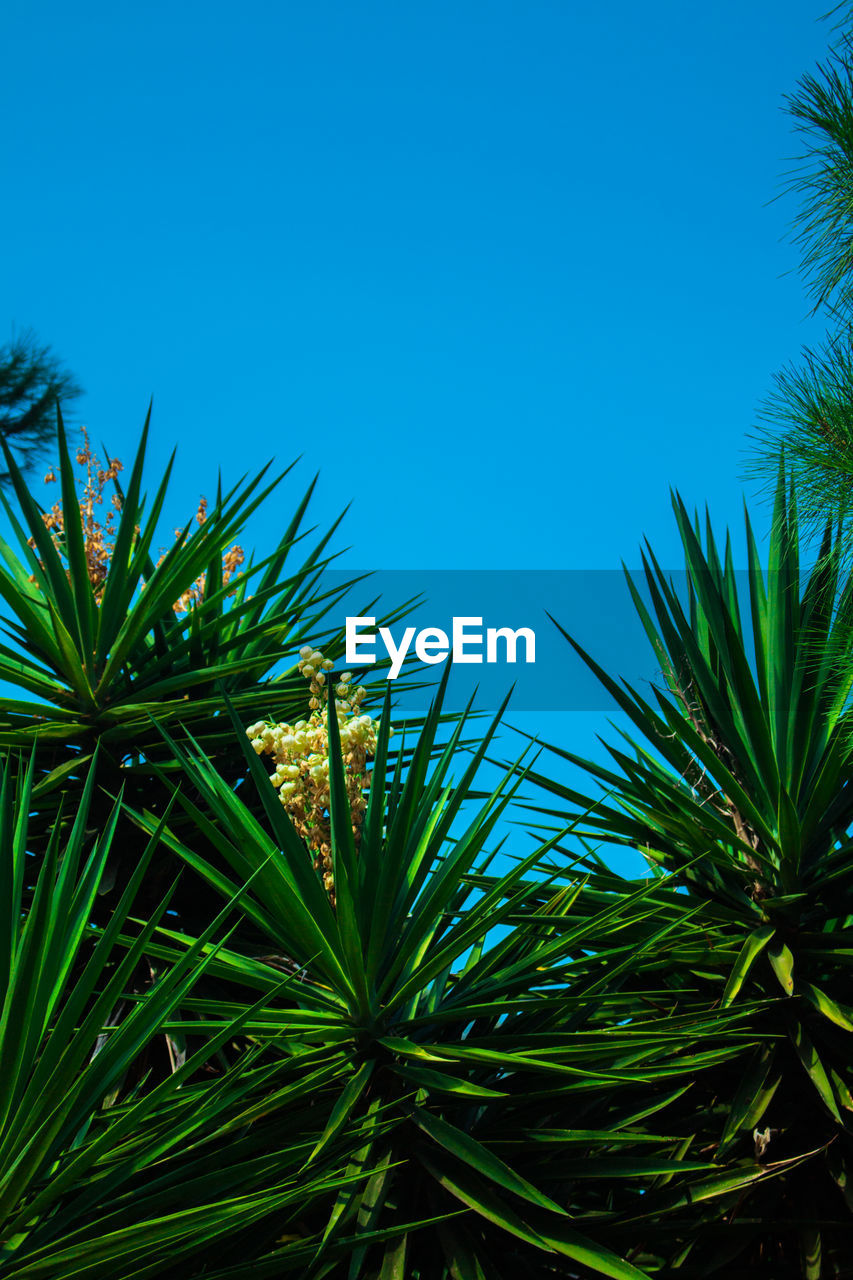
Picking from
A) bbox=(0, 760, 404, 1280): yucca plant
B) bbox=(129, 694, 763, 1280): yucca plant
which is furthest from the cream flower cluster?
bbox=(0, 760, 404, 1280): yucca plant

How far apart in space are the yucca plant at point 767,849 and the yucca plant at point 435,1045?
271 mm

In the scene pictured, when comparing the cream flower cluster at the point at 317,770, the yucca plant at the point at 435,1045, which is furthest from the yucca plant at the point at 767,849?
the cream flower cluster at the point at 317,770

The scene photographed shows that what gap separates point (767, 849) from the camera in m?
3.81

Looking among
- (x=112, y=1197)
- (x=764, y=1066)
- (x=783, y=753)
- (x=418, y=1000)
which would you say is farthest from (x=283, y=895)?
(x=783, y=753)

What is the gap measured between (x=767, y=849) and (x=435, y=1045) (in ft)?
4.98

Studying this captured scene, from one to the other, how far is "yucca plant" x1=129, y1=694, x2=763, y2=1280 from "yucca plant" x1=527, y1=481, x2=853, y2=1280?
0.89 feet

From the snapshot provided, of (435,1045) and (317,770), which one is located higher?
(317,770)

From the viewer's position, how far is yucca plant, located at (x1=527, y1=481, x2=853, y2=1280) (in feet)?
10.8

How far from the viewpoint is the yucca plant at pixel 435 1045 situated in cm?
265

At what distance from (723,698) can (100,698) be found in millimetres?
2069

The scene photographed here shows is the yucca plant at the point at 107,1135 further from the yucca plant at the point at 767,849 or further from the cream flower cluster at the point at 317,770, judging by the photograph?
the yucca plant at the point at 767,849

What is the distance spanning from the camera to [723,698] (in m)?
4.05

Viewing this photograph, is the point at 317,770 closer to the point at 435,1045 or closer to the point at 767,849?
the point at 435,1045

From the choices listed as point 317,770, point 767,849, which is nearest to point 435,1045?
point 317,770
